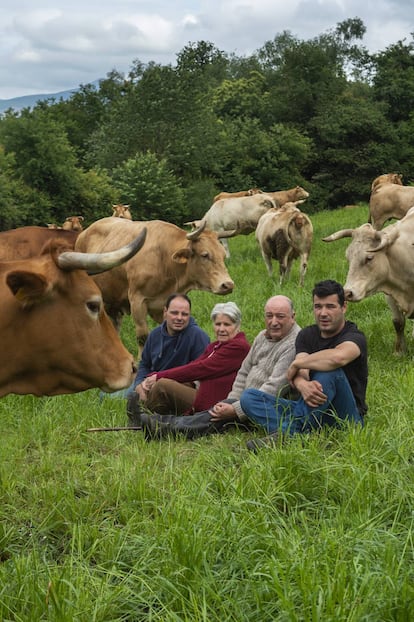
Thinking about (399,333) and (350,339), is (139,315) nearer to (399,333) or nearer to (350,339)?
(399,333)

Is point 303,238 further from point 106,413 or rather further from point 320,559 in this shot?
point 320,559

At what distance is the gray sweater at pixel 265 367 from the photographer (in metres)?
5.82

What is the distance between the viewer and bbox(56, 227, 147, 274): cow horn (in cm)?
356

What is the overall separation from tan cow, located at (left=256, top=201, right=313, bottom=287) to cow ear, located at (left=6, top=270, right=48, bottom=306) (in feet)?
34.0

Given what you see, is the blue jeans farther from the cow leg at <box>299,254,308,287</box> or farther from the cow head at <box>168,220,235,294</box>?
the cow leg at <box>299,254,308,287</box>

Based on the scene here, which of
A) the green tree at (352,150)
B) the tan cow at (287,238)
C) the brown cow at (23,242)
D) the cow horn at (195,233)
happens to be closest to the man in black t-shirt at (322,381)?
the brown cow at (23,242)

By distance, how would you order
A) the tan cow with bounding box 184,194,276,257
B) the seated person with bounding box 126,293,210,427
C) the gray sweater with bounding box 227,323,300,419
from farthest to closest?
the tan cow with bounding box 184,194,276,257, the seated person with bounding box 126,293,210,427, the gray sweater with bounding box 227,323,300,419

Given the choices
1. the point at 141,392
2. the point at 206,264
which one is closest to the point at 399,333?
the point at 206,264

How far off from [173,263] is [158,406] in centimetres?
325

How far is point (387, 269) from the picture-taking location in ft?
28.3

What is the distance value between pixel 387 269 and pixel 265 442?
12.9ft

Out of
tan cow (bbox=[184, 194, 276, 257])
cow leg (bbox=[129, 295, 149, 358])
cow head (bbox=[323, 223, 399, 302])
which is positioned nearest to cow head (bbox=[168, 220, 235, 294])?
cow leg (bbox=[129, 295, 149, 358])

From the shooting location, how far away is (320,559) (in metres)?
3.30

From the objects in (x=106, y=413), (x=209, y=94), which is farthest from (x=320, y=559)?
(x=209, y=94)
